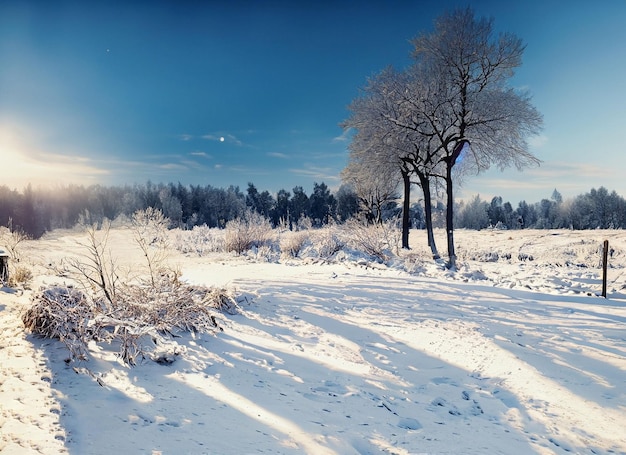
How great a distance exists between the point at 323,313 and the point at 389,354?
5.46ft

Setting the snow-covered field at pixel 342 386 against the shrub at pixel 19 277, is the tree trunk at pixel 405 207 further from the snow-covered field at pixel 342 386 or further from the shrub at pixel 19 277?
the shrub at pixel 19 277

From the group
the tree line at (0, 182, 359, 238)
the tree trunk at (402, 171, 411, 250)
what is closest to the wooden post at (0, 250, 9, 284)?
the tree trunk at (402, 171, 411, 250)

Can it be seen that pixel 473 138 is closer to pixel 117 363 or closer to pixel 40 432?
pixel 117 363

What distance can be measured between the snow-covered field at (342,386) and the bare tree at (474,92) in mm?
6213

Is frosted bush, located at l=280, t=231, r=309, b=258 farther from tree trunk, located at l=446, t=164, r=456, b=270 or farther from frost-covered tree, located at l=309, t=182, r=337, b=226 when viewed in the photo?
frost-covered tree, located at l=309, t=182, r=337, b=226

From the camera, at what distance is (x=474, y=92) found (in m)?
10.7

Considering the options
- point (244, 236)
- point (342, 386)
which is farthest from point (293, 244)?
point (342, 386)

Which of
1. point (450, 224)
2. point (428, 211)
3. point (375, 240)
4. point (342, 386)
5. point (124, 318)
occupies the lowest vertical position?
point (342, 386)

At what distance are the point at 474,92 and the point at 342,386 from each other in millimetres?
10436

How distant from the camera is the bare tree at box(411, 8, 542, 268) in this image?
404 inches

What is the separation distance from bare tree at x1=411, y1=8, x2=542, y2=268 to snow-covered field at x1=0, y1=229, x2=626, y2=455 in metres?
6.21

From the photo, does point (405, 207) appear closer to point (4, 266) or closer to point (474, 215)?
point (4, 266)

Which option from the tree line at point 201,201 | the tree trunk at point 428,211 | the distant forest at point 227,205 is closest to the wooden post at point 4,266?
the tree trunk at point 428,211

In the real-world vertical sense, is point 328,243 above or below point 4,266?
above
